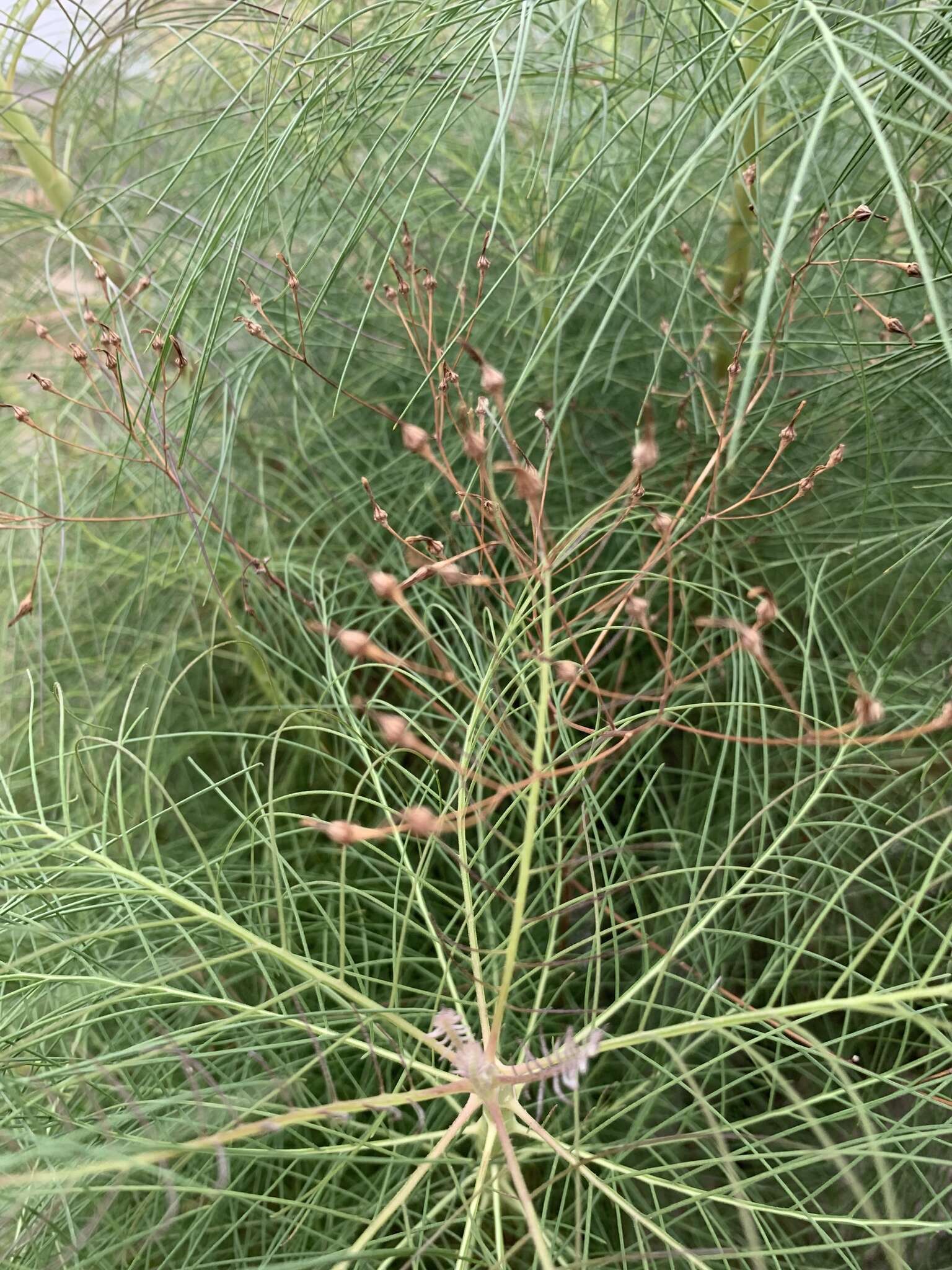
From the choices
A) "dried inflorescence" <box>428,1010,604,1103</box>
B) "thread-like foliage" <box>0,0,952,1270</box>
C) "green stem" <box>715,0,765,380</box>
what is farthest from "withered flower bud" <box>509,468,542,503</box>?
"green stem" <box>715,0,765,380</box>

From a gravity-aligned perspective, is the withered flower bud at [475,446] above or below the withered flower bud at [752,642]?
above

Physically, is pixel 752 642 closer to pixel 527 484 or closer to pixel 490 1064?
pixel 527 484

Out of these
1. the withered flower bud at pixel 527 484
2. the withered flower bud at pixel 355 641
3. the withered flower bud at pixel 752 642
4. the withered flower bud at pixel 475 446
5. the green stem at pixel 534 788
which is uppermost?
the withered flower bud at pixel 475 446

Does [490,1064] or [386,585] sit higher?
[386,585]

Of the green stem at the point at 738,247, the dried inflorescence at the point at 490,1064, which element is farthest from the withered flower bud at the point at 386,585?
the green stem at the point at 738,247

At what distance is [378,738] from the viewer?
510 millimetres

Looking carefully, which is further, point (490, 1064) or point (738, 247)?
point (738, 247)

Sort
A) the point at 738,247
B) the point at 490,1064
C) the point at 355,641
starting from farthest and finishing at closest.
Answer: the point at 738,247, the point at 490,1064, the point at 355,641

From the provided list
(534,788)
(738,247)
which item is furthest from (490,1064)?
(738,247)

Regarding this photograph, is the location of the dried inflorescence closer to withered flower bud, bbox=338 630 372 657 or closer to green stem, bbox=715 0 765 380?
withered flower bud, bbox=338 630 372 657

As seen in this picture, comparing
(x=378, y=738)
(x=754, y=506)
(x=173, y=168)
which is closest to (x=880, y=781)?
(x=754, y=506)

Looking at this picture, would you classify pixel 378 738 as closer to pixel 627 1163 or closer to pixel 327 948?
pixel 327 948

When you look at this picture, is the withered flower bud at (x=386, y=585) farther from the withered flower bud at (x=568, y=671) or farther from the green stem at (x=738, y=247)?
the green stem at (x=738, y=247)

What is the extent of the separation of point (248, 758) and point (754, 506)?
0.97 ft
